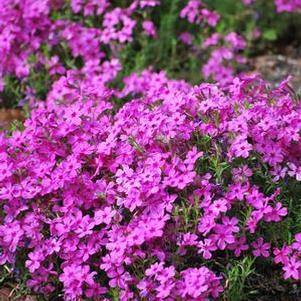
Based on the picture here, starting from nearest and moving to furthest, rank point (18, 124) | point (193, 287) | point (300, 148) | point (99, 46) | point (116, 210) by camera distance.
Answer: point (193, 287) → point (116, 210) → point (300, 148) → point (18, 124) → point (99, 46)

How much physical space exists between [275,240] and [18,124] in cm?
149

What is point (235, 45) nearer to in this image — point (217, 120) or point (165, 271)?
point (217, 120)

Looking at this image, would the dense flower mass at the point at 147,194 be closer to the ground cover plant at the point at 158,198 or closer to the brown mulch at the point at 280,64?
the ground cover plant at the point at 158,198

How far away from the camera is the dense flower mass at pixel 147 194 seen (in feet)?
10.6

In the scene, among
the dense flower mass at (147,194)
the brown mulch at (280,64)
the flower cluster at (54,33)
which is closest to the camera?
the dense flower mass at (147,194)

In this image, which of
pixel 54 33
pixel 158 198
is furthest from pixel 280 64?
pixel 158 198

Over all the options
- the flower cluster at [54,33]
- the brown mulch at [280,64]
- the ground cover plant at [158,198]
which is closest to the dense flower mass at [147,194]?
the ground cover plant at [158,198]

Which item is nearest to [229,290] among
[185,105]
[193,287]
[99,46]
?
[193,287]

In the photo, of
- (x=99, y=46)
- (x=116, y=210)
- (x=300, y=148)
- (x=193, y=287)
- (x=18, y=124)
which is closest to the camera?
(x=193, y=287)

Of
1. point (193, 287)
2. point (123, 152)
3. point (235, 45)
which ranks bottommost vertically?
point (235, 45)

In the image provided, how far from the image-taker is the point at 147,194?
10.6 ft

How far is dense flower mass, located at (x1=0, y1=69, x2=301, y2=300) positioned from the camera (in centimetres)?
322

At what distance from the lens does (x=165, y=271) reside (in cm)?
312

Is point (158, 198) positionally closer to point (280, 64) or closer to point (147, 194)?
point (147, 194)
